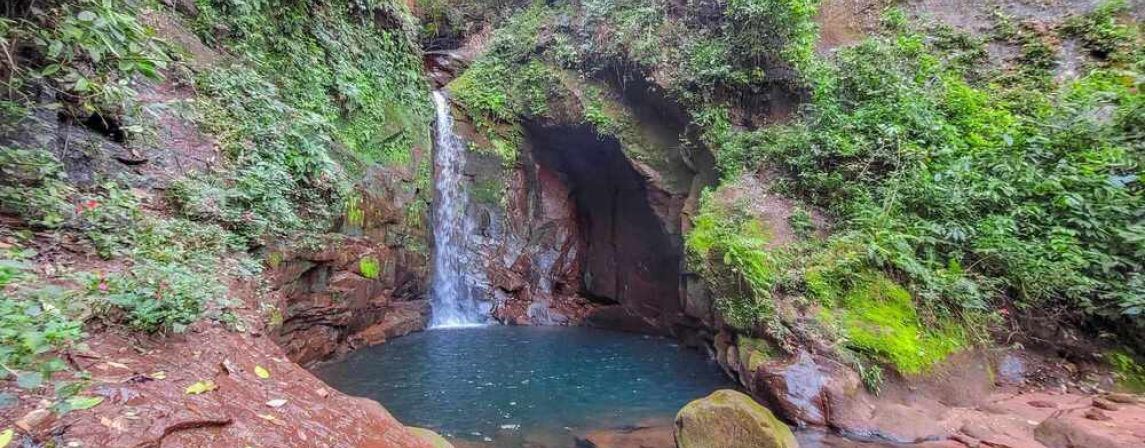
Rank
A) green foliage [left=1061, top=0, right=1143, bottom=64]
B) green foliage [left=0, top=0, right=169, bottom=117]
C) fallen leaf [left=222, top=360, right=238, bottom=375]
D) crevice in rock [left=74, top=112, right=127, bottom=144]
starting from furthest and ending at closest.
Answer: green foliage [left=1061, top=0, right=1143, bottom=64]
crevice in rock [left=74, top=112, right=127, bottom=144]
fallen leaf [left=222, top=360, right=238, bottom=375]
green foliage [left=0, top=0, right=169, bottom=117]

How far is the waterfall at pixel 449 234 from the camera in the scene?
13.2 metres

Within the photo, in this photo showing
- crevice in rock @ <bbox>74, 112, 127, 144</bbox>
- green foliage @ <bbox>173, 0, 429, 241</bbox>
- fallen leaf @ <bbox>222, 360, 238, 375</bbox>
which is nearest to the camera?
fallen leaf @ <bbox>222, 360, 238, 375</bbox>

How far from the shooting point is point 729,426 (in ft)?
16.7

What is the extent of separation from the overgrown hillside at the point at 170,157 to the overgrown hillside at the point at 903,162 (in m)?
5.28

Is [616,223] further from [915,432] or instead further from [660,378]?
[915,432]

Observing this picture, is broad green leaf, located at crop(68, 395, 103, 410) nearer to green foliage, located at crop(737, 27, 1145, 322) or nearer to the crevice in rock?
the crevice in rock

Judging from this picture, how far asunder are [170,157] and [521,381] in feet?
17.7

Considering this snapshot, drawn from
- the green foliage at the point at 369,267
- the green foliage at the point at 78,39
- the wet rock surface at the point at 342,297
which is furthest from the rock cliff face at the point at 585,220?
the green foliage at the point at 78,39

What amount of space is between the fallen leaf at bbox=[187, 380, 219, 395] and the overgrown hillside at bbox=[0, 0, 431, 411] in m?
0.41

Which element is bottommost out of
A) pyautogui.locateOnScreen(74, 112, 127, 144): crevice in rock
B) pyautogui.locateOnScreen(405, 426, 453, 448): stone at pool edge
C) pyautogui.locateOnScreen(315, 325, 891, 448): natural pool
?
pyautogui.locateOnScreen(315, 325, 891, 448): natural pool

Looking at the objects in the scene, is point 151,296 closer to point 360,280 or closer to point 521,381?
point 521,381

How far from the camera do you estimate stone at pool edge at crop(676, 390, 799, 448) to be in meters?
4.99

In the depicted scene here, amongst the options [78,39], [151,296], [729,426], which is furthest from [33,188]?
[729,426]

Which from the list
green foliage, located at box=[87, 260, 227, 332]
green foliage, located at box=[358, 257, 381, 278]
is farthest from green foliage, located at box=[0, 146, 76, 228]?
green foliage, located at box=[358, 257, 381, 278]
